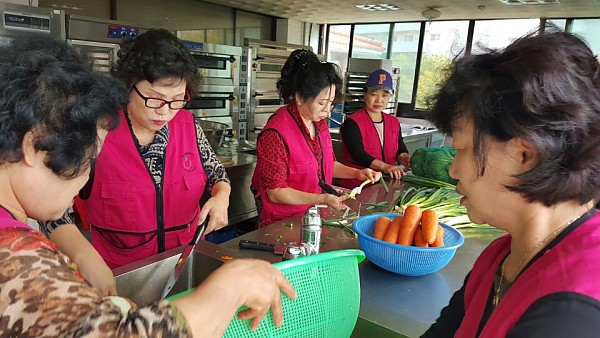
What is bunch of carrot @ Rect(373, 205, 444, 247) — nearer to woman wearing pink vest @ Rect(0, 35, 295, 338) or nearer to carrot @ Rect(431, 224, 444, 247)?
carrot @ Rect(431, 224, 444, 247)

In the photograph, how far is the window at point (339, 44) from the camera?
8852 millimetres

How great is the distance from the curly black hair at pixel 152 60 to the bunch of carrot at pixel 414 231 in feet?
3.25

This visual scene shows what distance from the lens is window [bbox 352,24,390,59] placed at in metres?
8.34

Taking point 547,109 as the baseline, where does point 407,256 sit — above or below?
below

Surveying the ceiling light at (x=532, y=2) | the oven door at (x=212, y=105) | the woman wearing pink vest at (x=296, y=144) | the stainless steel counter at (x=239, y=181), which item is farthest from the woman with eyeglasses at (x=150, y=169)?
the ceiling light at (x=532, y=2)

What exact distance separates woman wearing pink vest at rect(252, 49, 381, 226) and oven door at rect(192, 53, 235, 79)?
2.78 meters

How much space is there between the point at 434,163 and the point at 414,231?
1.39 meters

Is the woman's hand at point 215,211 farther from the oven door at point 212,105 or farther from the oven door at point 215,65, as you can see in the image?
the oven door at point 215,65

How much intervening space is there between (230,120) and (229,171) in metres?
1.81

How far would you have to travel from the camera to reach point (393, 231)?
4.93ft

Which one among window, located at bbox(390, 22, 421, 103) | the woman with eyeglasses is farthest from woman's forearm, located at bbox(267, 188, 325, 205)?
window, located at bbox(390, 22, 421, 103)

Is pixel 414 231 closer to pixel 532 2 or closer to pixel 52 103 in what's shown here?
pixel 52 103

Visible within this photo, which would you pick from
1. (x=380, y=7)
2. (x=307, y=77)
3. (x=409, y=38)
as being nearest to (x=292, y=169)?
(x=307, y=77)

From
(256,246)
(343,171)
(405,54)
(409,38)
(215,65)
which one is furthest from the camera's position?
(405,54)
